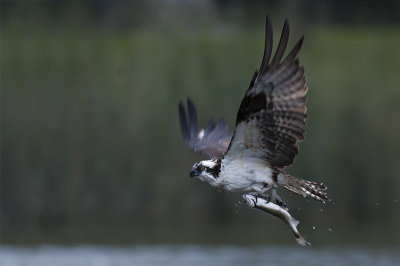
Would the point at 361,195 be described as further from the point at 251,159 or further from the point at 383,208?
the point at 251,159

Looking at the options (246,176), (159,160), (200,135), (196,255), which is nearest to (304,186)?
(246,176)

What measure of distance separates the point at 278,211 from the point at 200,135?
2343mm

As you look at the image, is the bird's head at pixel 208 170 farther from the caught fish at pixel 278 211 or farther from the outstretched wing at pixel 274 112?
the caught fish at pixel 278 211

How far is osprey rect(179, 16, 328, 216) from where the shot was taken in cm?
723

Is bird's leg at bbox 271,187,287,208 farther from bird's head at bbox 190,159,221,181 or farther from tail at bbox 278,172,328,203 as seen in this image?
bird's head at bbox 190,159,221,181

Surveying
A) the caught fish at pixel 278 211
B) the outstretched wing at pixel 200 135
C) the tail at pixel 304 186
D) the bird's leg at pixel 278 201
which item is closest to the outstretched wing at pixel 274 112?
the tail at pixel 304 186

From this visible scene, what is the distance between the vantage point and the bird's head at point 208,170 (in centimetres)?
766

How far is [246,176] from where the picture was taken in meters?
7.69

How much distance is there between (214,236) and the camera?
13.0 meters

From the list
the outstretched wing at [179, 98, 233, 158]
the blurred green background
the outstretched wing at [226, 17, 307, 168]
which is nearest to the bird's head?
the outstretched wing at [226, 17, 307, 168]

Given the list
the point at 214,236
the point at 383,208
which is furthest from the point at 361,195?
the point at 214,236

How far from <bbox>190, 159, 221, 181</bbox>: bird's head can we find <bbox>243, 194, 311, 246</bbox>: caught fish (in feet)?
1.02

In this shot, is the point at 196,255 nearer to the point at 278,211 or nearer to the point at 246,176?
the point at 246,176

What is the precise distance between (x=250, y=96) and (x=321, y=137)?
5.57 metres
